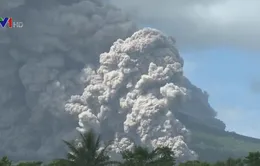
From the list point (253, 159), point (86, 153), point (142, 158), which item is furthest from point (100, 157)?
point (253, 159)

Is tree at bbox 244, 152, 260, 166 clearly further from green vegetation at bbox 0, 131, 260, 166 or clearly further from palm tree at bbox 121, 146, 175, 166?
palm tree at bbox 121, 146, 175, 166

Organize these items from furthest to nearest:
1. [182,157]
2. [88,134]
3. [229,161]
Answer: [182,157]
[229,161]
[88,134]

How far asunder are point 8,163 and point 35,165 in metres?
5.13

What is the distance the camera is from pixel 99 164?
2539 inches

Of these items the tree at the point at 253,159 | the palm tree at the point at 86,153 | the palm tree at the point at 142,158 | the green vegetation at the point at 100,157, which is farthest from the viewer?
the tree at the point at 253,159

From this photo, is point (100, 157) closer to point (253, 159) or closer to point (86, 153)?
point (86, 153)

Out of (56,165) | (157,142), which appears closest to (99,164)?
(56,165)

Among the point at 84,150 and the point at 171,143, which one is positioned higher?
the point at 171,143

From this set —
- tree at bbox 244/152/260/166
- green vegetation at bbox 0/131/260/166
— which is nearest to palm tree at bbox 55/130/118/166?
green vegetation at bbox 0/131/260/166

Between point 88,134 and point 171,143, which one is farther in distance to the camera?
point 171,143

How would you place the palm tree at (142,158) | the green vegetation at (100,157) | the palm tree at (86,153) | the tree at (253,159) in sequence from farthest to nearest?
the tree at (253,159) < the palm tree at (142,158) < the green vegetation at (100,157) < the palm tree at (86,153)

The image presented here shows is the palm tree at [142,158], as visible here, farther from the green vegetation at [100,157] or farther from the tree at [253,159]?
the tree at [253,159]

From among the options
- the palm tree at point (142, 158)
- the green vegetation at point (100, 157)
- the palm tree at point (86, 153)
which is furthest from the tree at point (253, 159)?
the palm tree at point (86, 153)

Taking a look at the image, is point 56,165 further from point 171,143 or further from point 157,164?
point 171,143
